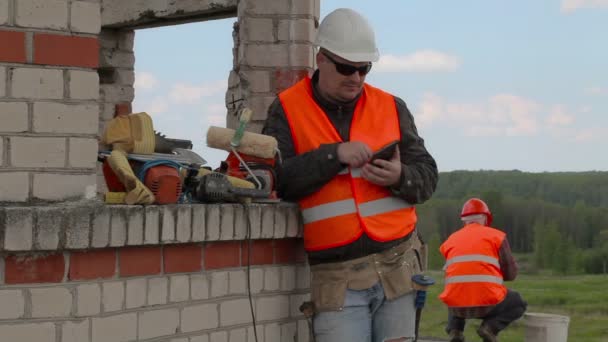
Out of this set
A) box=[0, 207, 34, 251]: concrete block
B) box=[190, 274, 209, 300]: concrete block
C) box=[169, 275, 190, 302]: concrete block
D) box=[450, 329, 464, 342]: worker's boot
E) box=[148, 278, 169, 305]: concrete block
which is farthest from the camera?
box=[450, 329, 464, 342]: worker's boot

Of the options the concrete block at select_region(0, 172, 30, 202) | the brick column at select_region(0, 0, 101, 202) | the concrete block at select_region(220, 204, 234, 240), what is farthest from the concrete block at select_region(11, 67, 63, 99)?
the concrete block at select_region(220, 204, 234, 240)

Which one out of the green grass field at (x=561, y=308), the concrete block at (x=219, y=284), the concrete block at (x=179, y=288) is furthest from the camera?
the green grass field at (x=561, y=308)

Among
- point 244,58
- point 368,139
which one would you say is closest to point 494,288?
point 244,58

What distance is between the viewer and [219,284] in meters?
5.36

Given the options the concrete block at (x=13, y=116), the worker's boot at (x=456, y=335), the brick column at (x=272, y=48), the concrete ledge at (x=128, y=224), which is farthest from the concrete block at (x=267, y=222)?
the worker's boot at (x=456, y=335)

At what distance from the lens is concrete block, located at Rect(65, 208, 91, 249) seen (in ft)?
15.1

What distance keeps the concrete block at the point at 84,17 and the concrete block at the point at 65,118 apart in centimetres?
34

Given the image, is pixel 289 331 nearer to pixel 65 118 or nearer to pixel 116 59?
pixel 65 118

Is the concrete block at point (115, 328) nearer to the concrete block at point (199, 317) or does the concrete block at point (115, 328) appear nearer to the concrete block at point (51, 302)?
the concrete block at point (51, 302)

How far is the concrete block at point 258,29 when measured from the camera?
7.45 metres

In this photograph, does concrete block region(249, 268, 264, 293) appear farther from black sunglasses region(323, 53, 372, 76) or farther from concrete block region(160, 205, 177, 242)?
black sunglasses region(323, 53, 372, 76)

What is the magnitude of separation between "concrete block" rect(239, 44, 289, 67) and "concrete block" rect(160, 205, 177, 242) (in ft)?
8.40

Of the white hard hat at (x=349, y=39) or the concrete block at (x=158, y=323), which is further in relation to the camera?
the white hard hat at (x=349, y=39)

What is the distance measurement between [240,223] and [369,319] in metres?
0.78
